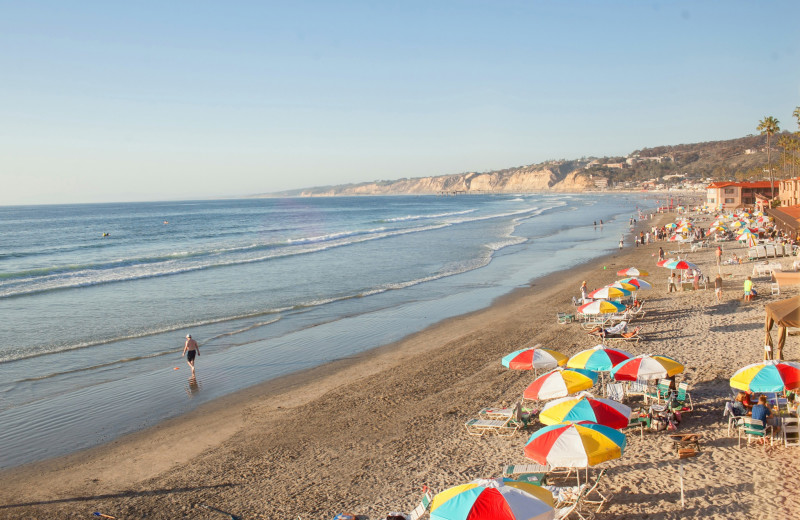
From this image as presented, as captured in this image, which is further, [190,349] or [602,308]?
[602,308]

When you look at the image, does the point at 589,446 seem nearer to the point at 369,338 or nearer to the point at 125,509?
the point at 125,509

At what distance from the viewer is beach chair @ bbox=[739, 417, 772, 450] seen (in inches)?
365

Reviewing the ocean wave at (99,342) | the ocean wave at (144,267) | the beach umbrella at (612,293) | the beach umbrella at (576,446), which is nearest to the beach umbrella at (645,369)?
the beach umbrella at (576,446)

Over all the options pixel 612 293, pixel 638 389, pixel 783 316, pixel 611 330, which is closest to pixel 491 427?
pixel 638 389

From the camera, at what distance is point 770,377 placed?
936cm

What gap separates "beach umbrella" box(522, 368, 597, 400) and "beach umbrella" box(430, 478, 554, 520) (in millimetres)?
3765

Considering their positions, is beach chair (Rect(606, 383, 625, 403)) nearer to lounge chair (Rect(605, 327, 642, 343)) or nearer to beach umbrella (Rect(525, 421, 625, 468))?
beach umbrella (Rect(525, 421, 625, 468))

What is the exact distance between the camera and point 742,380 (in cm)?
965

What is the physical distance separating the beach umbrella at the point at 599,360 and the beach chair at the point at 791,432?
2.94 metres

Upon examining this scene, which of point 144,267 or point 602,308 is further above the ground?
point 144,267

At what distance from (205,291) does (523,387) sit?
63.4 ft

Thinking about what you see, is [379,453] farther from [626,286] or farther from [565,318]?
[626,286]

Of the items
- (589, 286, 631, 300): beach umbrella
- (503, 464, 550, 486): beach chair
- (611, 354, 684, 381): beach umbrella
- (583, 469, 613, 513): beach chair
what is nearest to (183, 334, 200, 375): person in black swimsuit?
(503, 464, 550, 486): beach chair

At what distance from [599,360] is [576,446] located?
14.1ft
